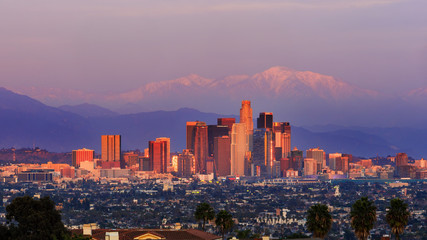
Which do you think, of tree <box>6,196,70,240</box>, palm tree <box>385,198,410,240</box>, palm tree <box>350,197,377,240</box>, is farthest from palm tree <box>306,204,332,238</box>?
tree <box>6,196,70,240</box>

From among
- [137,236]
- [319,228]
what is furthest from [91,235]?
[319,228]

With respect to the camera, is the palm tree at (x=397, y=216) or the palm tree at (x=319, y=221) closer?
the palm tree at (x=397, y=216)

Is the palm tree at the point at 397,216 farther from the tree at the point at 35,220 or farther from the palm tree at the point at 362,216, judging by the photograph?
the tree at the point at 35,220

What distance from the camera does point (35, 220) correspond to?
83.5m

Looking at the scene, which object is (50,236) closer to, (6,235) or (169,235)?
(6,235)

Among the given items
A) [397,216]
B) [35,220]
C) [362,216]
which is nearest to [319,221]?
[362,216]

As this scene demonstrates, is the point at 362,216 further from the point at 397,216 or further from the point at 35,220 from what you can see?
the point at 35,220

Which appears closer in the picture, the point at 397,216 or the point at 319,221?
the point at 397,216

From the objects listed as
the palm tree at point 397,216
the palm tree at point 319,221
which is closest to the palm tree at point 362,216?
the palm tree at point 397,216

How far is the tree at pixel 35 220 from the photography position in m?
83.6

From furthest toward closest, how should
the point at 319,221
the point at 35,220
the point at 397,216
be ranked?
the point at 319,221, the point at 397,216, the point at 35,220

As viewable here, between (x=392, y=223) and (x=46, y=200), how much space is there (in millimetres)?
29850

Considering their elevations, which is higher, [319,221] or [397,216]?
[397,216]

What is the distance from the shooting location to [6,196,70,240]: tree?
83.6 m
